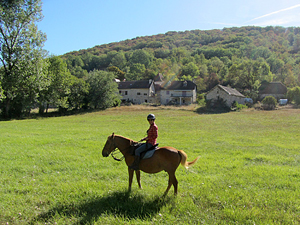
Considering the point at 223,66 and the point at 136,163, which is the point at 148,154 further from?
the point at 223,66

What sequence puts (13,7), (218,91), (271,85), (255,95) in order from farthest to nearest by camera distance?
(271,85)
(255,95)
(218,91)
(13,7)

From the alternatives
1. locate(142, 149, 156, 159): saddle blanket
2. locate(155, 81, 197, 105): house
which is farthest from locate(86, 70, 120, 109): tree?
locate(142, 149, 156, 159): saddle blanket

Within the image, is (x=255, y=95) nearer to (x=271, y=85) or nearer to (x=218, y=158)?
(x=271, y=85)

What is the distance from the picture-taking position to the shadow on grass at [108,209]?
5.13m

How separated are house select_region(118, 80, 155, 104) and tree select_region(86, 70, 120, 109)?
17.1 m

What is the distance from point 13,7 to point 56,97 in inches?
854

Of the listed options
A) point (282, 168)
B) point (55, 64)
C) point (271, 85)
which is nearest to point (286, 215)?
point (282, 168)

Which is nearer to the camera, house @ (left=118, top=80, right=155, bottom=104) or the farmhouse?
the farmhouse

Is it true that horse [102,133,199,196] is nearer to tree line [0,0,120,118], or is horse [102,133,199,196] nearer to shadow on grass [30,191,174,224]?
shadow on grass [30,191,174,224]

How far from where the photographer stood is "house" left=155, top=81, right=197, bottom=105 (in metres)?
67.3

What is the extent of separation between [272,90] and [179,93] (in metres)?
33.5

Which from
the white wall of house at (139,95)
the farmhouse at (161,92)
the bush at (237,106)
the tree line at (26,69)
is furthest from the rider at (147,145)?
the white wall of house at (139,95)

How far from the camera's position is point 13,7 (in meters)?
29.1

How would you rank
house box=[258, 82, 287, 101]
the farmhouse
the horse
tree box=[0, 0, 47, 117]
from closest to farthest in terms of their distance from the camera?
the horse < tree box=[0, 0, 47, 117] < house box=[258, 82, 287, 101] < the farmhouse
